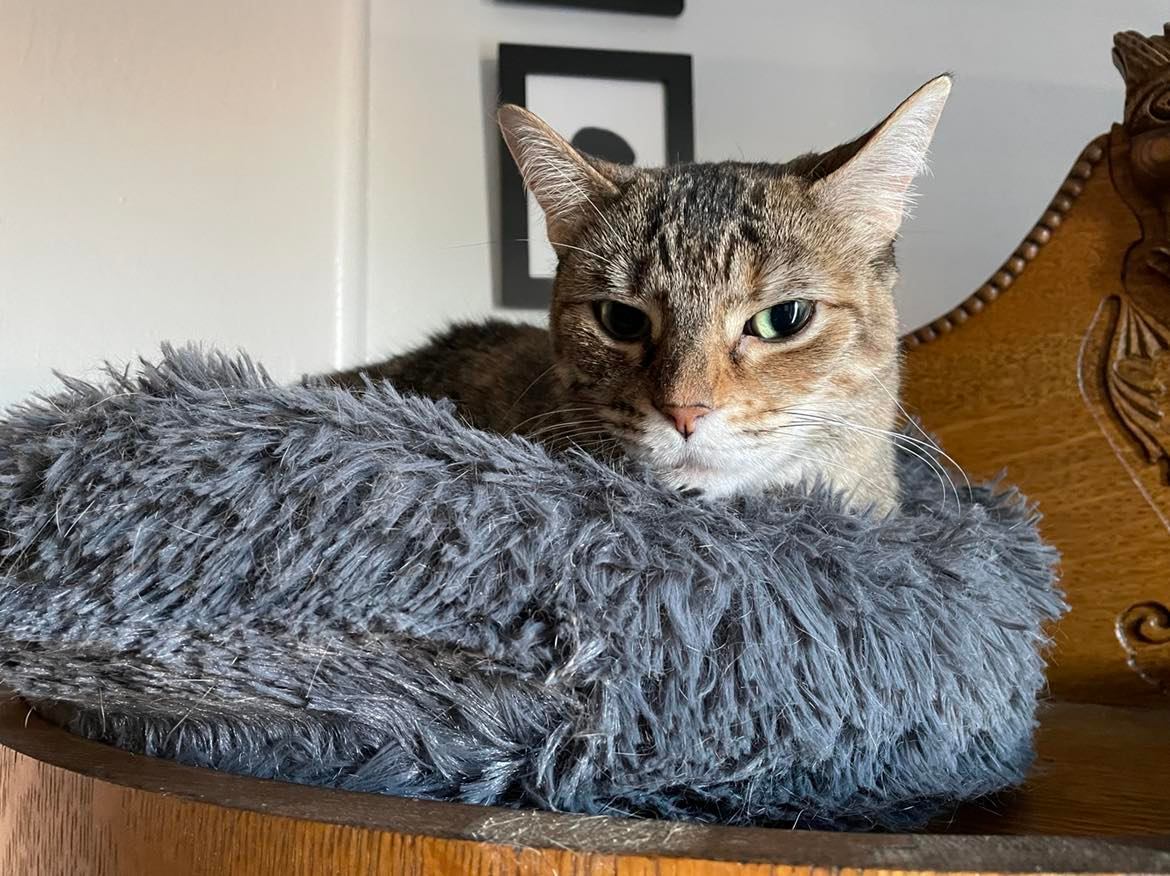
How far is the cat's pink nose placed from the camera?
687mm

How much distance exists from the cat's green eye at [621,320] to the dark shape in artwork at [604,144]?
2.55 feet

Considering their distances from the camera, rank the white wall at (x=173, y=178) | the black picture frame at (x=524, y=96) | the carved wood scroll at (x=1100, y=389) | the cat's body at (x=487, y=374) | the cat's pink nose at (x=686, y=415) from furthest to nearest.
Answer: the black picture frame at (x=524, y=96) → the white wall at (x=173, y=178) → the carved wood scroll at (x=1100, y=389) → the cat's body at (x=487, y=374) → the cat's pink nose at (x=686, y=415)

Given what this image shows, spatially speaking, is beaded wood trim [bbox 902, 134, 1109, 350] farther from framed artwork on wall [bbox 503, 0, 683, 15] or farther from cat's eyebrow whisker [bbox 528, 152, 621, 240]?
framed artwork on wall [bbox 503, 0, 683, 15]

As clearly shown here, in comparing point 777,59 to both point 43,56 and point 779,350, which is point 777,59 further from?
point 43,56

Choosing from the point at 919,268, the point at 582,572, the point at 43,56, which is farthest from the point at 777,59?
the point at 582,572

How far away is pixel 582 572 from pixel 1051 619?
50 centimetres

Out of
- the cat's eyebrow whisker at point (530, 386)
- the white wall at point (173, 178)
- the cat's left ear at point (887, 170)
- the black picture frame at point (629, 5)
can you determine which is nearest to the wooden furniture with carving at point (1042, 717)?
the cat's left ear at point (887, 170)

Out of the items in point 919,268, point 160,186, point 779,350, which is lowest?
point 779,350

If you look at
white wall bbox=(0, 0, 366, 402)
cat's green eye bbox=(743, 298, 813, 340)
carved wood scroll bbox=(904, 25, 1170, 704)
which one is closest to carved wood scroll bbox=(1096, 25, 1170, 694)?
carved wood scroll bbox=(904, 25, 1170, 704)

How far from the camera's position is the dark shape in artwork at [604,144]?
4.96 ft

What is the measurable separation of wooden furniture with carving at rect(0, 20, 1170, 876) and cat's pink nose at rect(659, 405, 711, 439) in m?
0.33

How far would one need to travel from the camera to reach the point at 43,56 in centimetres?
136

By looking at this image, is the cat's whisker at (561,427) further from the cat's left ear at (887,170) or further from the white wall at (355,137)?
the white wall at (355,137)

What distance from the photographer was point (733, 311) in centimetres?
76
